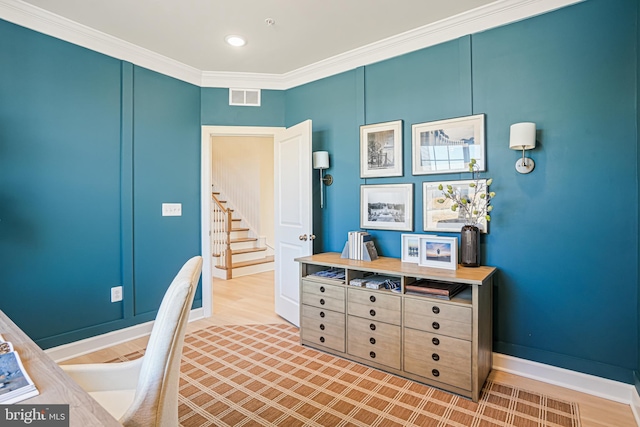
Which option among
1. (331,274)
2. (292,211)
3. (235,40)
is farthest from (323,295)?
(235,40)

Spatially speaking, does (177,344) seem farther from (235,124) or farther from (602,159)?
(235,124)

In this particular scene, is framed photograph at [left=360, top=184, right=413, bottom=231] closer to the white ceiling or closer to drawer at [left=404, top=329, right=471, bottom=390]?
drawer at [left=404, top=329, right=471, bottom=390]

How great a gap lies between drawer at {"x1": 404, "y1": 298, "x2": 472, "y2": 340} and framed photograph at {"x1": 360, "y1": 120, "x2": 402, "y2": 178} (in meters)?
1.18

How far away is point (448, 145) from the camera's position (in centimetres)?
271

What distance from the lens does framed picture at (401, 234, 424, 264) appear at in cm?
268

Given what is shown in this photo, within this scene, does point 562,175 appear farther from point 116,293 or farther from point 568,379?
point 116,293

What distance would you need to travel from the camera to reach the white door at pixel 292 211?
328cm

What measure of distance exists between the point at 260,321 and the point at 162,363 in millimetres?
2611

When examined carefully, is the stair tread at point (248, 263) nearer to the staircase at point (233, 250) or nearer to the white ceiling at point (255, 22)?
the staircase at point (233, 250)

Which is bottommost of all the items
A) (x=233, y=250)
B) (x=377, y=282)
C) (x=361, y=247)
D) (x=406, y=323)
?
(x=406, y=323)

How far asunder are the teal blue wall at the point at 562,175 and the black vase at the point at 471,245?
0.49 feet

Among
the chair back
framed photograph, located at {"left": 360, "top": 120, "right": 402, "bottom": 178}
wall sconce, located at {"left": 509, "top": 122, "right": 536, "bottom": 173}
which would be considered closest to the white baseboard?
the chair back

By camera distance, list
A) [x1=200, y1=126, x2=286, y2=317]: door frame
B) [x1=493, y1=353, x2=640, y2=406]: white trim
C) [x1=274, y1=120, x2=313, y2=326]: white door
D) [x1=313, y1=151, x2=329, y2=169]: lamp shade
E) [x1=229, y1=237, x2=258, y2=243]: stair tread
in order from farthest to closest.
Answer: [x1=229, y1=237, x2=258, y2=243]: stair tread → [x1=200, y1=126, x2=286, y2=317]: door frame → [x1=313, y1=151, x2=329, y2=169]: lamp shade → [x1=274, y1=120, x2=313, y2=326]: white door → [x1=493, y1=353, x2=640, y2=406]: white trim

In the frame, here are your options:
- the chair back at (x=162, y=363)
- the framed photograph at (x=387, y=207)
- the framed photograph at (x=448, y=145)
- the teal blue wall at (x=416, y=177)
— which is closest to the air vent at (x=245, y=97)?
the teal blue wall at (x=416, y=177)
